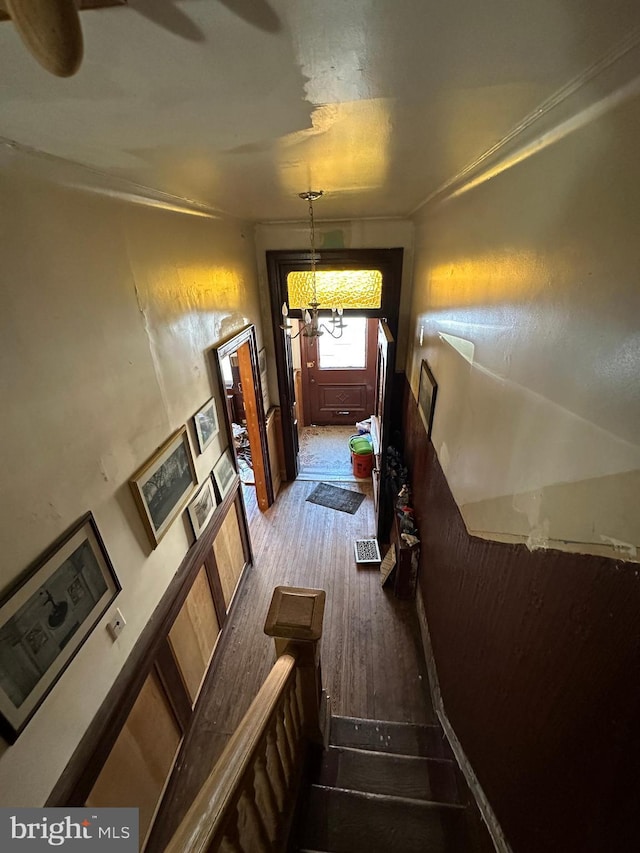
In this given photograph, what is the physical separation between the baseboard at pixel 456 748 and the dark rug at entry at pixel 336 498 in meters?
1.37

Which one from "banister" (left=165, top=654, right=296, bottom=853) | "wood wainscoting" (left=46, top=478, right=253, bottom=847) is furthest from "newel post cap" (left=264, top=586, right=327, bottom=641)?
"wood wainscoting" (left=46, top=478, right=253, bottom=847)

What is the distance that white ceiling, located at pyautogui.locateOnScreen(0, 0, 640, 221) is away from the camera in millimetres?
555

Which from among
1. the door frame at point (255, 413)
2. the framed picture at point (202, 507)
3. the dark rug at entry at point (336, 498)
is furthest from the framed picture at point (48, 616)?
the dark rug at entry at point (336, 498)

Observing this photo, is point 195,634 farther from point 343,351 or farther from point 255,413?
point 343,351

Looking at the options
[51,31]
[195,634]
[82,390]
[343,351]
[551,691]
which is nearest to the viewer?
[51,31]

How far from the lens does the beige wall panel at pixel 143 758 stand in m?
1.54

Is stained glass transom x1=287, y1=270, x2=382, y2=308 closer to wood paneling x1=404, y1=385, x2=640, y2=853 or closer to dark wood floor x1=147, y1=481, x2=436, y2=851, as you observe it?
dark wood floor x1=147, y1=481, x2=436, y2=851

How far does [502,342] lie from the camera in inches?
52.4

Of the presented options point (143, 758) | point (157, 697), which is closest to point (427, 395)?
point (157, 697)

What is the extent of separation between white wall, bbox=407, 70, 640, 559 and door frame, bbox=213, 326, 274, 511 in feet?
6.27

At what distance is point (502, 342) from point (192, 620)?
235cm

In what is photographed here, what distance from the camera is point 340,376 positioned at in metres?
5.85

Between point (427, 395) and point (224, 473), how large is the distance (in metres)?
1.63

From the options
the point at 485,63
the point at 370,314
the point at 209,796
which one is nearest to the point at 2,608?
the point at 209,796
